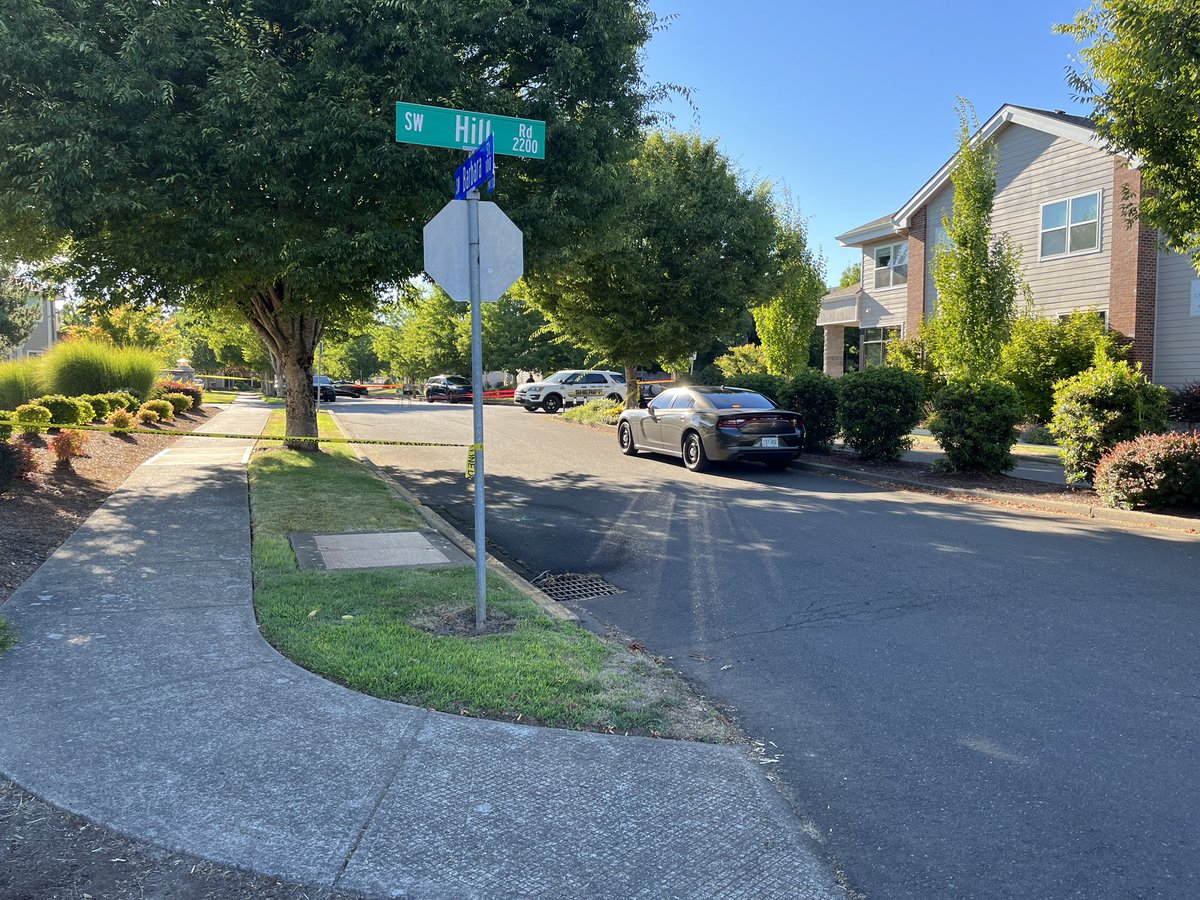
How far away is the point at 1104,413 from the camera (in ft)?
35.3

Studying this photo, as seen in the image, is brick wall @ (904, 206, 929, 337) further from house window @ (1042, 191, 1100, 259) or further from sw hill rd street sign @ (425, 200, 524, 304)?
sw hill rd street sign @ (425, 200, 524, 304)

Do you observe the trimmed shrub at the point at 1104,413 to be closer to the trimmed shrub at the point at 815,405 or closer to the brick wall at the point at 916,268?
the trimmed shrub at the point at 815,405

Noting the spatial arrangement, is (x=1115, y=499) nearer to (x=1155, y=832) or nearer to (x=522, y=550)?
(x=522, y=550)

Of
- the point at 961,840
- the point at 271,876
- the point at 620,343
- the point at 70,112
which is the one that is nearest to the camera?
the point at 271,876

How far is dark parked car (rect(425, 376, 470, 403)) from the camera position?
47.5 metres

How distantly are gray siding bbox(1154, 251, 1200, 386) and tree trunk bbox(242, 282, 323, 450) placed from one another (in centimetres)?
1794

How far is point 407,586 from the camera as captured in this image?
6.26m

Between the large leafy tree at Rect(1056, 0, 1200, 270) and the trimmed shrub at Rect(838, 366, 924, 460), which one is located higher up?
the large leafy tree at Rect(1056, 0, 1200, 270)

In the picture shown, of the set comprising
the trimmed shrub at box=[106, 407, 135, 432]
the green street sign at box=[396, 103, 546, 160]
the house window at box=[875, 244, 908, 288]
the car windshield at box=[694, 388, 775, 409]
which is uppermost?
the house window at box=[875, 244, 908, 288]

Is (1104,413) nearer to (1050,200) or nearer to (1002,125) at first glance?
(1050,200)

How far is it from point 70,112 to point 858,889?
426 inches

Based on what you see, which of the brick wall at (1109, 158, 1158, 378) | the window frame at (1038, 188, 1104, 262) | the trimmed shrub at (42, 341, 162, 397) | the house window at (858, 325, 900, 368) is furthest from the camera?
the house window at (858, 325, 900, 368)

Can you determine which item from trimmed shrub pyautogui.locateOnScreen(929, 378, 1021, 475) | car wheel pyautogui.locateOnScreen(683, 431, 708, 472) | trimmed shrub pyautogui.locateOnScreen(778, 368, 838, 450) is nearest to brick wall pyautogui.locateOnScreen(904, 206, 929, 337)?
trimmed shrub pyautogui.locateOnScreen(778, 368, 838, 450)

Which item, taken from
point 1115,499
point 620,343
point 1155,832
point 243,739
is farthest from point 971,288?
point 243,739
